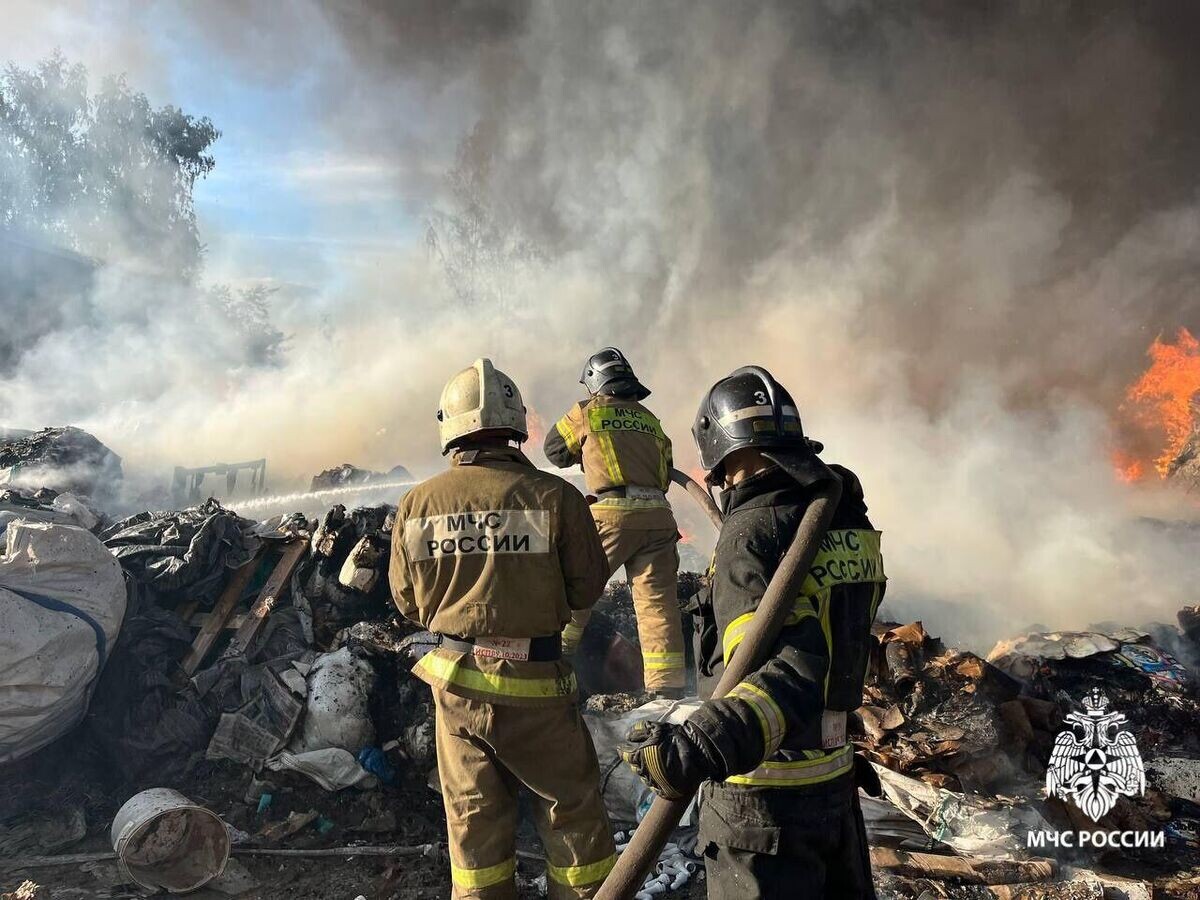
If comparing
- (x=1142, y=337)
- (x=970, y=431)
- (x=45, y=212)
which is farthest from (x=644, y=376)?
(x=45, y=212)

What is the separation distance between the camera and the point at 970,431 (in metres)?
12.1

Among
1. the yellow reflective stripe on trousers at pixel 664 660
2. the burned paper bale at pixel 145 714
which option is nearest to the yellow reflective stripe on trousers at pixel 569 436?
the yellow reflective stripe on trousers at pixel 664 660

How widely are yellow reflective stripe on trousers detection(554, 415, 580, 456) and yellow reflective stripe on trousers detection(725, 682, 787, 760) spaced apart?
10.6 feet

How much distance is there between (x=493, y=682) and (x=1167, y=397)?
14356 mm

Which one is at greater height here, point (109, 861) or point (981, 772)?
point (981, 772)

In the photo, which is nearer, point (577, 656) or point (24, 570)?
point (24, 570)

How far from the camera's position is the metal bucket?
3275 millimetres

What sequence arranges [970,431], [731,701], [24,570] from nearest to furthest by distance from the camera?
[731,701], [24,570], [970,431]

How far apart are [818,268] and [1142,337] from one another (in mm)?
5730

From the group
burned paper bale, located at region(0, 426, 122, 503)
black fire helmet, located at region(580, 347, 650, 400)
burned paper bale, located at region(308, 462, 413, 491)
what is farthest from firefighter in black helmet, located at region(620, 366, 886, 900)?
burned paper bale, located at region(0, 426, 122, 503)

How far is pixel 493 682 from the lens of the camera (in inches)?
98.0

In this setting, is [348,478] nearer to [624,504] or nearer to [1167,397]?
[624,504]

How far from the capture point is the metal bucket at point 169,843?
3.28 metres

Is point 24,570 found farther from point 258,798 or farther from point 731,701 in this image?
point 731,701
